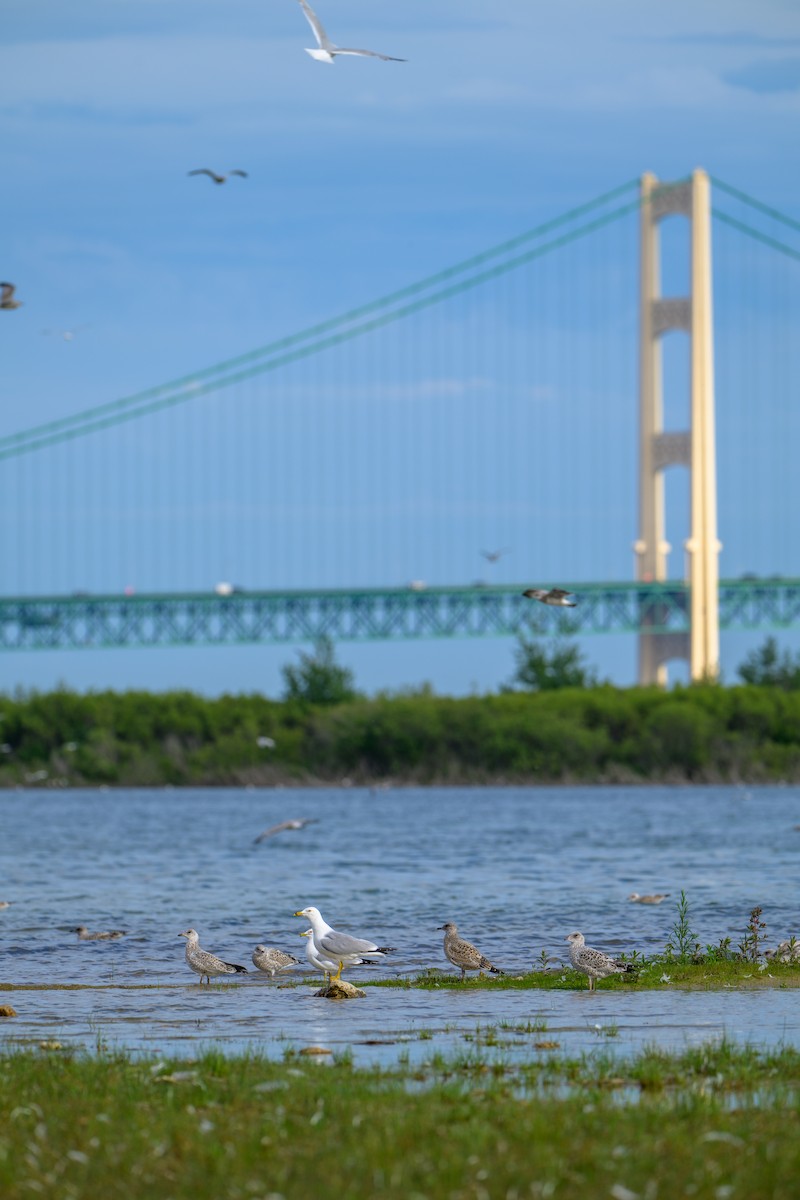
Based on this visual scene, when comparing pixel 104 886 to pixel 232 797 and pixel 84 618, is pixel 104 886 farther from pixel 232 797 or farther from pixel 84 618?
pixel 84 618

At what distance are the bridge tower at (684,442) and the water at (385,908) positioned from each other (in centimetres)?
2432

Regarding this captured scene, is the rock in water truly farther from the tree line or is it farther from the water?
the tree line

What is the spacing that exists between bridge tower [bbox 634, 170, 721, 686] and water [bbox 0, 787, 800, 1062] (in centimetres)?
2432

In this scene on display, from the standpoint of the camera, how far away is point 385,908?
26.2 metres

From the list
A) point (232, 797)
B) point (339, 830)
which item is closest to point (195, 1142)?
point (339, 830)

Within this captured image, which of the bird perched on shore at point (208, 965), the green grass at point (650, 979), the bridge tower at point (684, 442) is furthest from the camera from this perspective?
the bridge tower at point (684, 442)

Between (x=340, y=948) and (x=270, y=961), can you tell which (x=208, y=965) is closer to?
(x=270, y=961)

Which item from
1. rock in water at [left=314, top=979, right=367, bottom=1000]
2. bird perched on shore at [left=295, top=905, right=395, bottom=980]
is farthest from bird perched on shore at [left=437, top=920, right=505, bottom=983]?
rock in water at [left=314, top=979, right=367, bottom=1000]

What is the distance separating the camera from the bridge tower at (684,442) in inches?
3408

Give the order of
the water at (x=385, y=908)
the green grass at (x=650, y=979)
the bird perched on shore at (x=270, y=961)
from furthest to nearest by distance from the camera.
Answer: the bird perched on shore at (x=270, y=961) → the green grass at (x=650, y=979) → the water at (x=385, y=908)

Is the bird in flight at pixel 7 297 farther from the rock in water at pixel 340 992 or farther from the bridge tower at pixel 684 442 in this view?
the bridge tower at pixel 684 442

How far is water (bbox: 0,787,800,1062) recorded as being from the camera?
13.9 metres

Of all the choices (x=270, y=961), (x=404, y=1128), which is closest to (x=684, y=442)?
(x=270, y=961)

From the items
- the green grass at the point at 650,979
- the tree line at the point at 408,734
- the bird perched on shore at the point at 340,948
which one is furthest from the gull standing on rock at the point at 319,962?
the tree line at the point at 408,734
